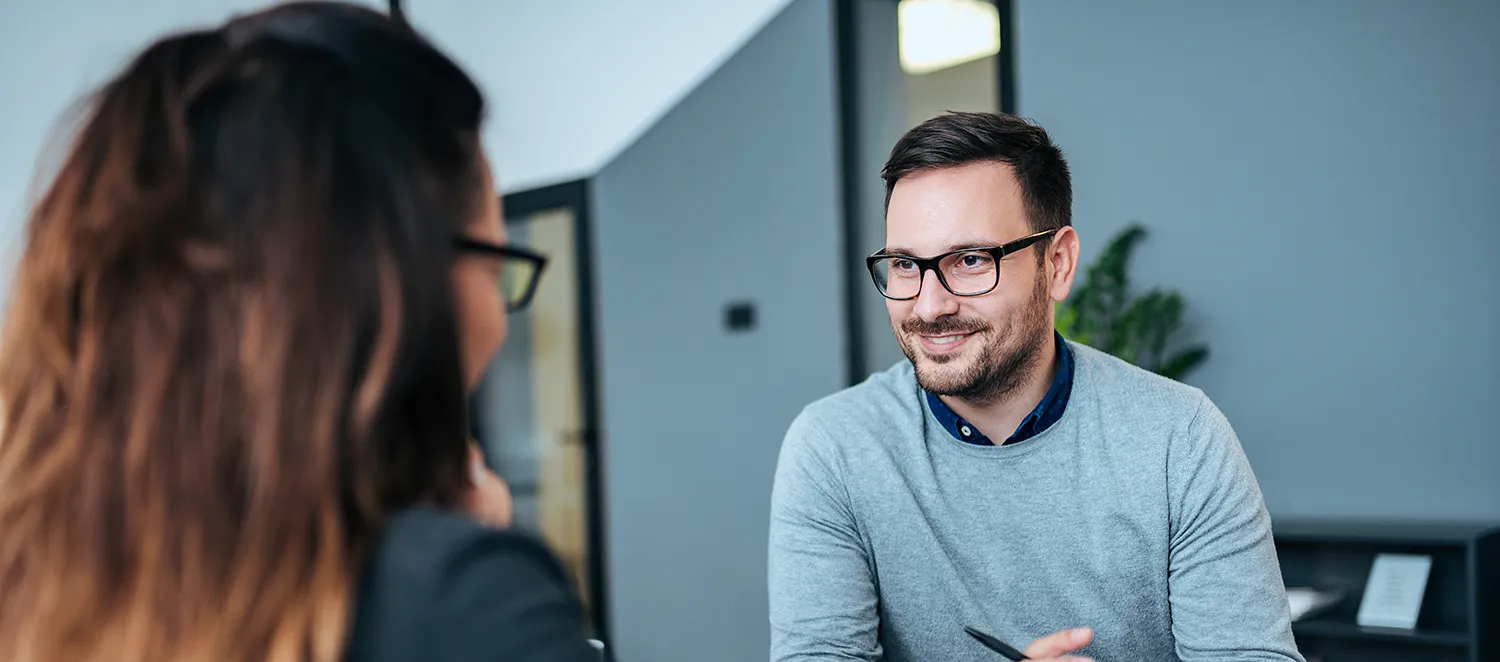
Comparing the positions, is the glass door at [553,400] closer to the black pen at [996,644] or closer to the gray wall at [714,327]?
the gray wall at [714,327]

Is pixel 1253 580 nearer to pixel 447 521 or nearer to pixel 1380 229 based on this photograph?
pixel 447 521

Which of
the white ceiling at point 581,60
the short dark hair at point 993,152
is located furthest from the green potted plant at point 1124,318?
the white ceiling at point 581,60

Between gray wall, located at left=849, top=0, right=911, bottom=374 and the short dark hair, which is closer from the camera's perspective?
the short dark hair

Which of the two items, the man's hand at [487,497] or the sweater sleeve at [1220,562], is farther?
the sweater sleeve at [1220,562]

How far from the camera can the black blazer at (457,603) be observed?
0.59 meters

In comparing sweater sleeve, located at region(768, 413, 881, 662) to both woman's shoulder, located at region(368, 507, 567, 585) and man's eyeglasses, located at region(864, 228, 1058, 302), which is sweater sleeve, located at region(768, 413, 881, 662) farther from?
woman's shoulder, located at region(368, 507, 567, 585)

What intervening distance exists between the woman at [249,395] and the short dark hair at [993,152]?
111 cm

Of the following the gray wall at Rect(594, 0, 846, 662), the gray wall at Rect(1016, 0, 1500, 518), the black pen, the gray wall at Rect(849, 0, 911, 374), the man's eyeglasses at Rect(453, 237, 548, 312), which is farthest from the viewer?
the gray wall at Rect(594, 0, 846, 662)

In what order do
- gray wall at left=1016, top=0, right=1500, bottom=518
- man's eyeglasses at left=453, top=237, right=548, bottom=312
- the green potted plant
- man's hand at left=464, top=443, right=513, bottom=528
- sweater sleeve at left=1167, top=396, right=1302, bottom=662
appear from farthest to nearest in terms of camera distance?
the green potted plant → gray wall at left=1016, top=0, right=1500, bottom=518 → sweater sleeve at left=1167, top=396, right=1302, bottom=662 → man's hand at left=464, top=443, right=513, bottom=528 → man's eyeglasses at left=453, top=237, right=548, bottom=312

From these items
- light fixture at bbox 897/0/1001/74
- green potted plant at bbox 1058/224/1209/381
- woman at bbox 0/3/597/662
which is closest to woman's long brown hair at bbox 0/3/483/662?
woman at bbox 0/3/597/662

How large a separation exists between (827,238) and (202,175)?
377cm

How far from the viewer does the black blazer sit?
593 millimetres

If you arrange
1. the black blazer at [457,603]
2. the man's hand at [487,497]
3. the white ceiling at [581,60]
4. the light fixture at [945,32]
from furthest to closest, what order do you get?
1. the white ceiling at [581,60]
2. the light fixture at [945,32]
3. the man's hand at [487,497]
4. the black blazer at [457,603]

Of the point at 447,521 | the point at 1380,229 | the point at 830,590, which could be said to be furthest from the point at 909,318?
the point at 1380,229
